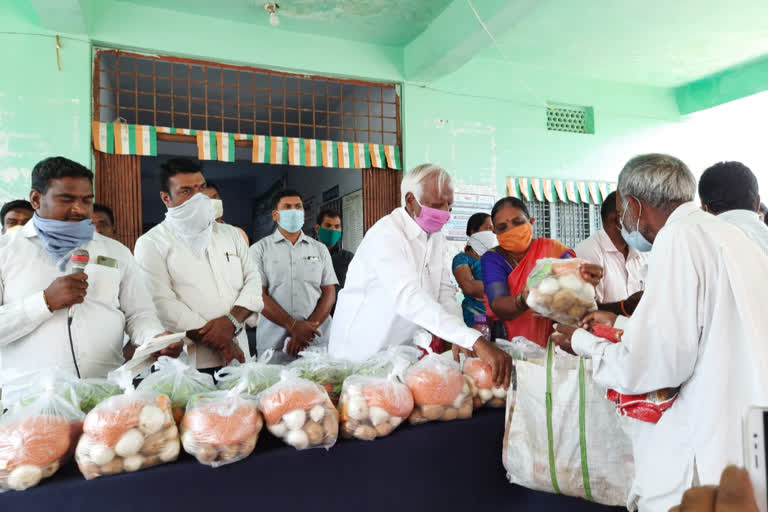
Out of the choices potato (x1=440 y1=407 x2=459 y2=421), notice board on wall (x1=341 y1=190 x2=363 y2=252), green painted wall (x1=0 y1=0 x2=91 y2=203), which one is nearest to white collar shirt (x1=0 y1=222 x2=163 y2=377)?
potato (x1=440 y1=407 x2=459 y2=421)

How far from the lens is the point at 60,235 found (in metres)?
2.01

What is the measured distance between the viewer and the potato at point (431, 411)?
179cm

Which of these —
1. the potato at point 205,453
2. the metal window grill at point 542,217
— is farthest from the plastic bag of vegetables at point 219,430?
the metal window grill at point 542,217

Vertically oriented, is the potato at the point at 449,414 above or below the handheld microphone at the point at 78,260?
below

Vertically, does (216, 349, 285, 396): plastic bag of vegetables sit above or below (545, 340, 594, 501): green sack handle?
above

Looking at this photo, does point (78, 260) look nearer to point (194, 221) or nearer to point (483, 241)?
point (194, 221)

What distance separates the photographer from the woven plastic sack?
175 cm

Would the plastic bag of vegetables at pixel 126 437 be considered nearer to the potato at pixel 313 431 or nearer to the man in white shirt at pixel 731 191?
the potato at pixel 313 431

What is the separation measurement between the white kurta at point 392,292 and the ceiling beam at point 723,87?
5.78m

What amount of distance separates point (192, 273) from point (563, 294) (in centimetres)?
175

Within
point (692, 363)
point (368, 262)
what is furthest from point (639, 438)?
point (368, 262)

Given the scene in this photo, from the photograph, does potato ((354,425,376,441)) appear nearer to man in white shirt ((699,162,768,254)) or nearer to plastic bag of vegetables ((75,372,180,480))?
plastic bag of vegetables ((75,372,180,480))

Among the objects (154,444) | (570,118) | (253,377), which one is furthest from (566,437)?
(570,118)

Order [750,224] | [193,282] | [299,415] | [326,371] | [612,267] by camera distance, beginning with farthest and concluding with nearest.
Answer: [612,267]
[193,282]
[750,224]
[326,371]
[299,415]
